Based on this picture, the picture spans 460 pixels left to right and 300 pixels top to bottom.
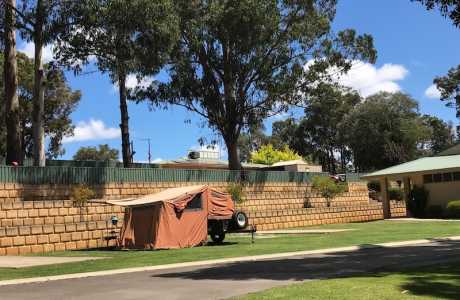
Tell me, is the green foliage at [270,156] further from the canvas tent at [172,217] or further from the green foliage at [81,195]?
the canvas tent at [172,217]

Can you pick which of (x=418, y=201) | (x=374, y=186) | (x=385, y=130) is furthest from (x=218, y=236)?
(x=385, y=130)

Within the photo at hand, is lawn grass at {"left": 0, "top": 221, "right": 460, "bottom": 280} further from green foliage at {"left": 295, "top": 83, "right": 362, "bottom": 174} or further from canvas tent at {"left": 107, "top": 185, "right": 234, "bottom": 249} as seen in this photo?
green foliage at {"left": 295, "top": 83, "right": 362, "bottom": 174}

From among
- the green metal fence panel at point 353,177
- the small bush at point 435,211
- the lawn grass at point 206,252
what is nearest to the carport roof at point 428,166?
the green metal fence panel at point 353,177

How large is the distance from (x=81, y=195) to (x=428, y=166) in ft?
74.2

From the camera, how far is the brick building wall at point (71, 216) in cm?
2120

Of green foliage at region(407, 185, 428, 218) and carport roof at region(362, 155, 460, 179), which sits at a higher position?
carport roof at region(362, 155, 460, 179)

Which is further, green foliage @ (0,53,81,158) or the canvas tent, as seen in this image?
green foliage @ (0,53,81,158)

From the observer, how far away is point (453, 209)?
35375 mm

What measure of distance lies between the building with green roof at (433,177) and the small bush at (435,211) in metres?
0.61

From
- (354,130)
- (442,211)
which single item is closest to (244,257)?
(442,211)

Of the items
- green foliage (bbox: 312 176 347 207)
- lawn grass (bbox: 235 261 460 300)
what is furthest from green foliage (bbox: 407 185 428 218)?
lawn grass (bbox: 235 261 460 300)

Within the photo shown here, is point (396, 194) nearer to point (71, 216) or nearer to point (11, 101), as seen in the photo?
point (11, 101)

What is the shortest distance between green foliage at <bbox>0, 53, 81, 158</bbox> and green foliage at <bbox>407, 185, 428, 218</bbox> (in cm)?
2654

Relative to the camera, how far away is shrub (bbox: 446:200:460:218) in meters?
35.1
